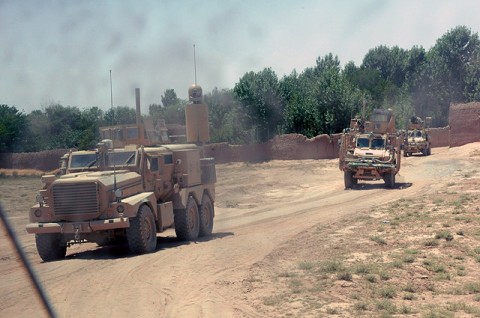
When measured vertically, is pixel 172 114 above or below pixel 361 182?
Result: above

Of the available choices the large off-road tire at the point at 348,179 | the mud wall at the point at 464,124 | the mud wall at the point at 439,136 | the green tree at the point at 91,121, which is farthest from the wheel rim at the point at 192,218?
the mud wall at the point at 439,136

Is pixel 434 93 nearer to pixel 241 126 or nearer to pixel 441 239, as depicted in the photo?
pixel 241 126

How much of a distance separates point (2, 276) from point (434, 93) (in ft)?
226

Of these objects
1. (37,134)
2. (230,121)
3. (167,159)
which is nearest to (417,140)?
(230,121)

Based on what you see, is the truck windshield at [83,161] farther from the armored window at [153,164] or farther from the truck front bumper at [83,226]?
the truck front bumper at [83,226]

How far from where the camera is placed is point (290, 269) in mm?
12906

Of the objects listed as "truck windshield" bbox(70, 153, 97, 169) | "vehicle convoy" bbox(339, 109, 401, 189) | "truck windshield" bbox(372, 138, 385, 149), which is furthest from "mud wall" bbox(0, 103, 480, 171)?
"truck windshield" bbox(70, 153, 97, 169)

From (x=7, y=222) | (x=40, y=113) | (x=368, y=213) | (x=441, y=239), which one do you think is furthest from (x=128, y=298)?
(x=40, y=113)

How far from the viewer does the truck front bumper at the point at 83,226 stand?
1491cm

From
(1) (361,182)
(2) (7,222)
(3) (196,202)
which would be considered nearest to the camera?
(3) (196,202)

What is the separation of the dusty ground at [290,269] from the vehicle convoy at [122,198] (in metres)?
0.55

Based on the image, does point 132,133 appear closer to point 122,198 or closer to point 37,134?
point 122,198

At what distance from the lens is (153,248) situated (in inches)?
630

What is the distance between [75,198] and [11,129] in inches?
1993
